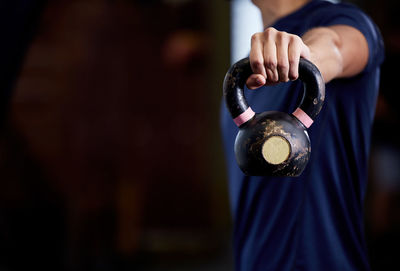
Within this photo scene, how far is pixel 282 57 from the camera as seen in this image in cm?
24

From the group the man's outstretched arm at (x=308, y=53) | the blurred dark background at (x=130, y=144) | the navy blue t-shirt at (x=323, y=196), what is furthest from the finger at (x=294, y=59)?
the blurred dark background at (x=130, y=144)

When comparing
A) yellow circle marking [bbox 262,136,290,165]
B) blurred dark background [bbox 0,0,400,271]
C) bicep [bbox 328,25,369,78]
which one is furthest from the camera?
blurred dark background [bbox 0,0,400,271]

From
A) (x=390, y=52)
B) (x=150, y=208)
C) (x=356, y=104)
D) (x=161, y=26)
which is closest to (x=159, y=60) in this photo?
(x=161, y=26)

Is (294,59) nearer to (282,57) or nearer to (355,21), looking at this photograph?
(282,57)

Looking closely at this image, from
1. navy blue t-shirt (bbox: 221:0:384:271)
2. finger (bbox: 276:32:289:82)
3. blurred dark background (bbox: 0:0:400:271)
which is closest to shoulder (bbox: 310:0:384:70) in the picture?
navy blue t-shirt (bbox: 221:0:384:271)

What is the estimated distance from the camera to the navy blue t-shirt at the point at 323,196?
355mm

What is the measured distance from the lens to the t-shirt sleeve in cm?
37

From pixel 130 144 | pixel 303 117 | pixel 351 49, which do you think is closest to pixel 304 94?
pixel 303 117

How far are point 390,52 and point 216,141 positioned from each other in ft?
4.25

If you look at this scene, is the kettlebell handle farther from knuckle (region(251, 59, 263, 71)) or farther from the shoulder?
the shoulder

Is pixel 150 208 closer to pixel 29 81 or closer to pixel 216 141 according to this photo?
pixel 216 141

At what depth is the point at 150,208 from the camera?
9.05 ft

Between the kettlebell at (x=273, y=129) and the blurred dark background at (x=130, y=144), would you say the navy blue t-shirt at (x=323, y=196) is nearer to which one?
the kettlebell at (x=273, y=129)

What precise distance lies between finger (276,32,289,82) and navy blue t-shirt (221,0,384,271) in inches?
3.9
